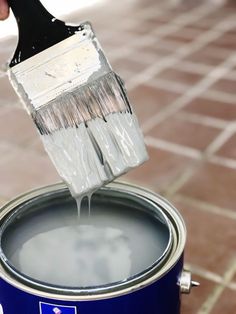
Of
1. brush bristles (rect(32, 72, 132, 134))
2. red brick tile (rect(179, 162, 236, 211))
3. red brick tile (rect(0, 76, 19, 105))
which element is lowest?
red brick tile (rect(179, 162, 236, 211))

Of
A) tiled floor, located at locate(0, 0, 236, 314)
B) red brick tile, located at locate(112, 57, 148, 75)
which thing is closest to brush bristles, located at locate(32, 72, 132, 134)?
tiled floor, located at locate(0, 0, 236, 314)

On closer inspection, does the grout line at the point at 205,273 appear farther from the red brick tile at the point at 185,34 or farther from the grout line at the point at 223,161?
the red brick tile at the point at 185,34

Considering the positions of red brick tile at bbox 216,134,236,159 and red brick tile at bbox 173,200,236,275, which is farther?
red brick tile at bbox 216,134,236,159

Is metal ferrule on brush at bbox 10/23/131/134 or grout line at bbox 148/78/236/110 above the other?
metal ferrule on brush at bbox 10/23/131/134

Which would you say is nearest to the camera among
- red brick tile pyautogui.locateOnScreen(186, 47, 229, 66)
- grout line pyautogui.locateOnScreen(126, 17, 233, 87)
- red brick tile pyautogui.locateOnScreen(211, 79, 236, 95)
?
red brick tile pyautogui.locateOnScreen(211, 79, 236, 95)

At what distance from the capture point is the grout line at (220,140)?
1.90 meters

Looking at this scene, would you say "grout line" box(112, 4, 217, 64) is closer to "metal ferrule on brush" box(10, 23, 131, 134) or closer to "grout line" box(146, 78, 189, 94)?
"grout line" box(146, 78, 189, 94)

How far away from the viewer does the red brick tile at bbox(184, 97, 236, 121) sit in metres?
2.13

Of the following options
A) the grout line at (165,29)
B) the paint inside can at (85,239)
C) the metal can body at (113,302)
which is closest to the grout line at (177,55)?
the grout line at (165,29)

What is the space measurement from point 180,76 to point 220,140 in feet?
1.90

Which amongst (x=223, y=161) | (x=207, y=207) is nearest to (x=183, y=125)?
Answer: (x=223, y=161)

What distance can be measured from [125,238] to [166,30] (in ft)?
6.90

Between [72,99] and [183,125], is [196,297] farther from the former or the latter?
[183,125]

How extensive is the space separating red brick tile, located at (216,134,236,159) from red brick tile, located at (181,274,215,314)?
23.0 inches
